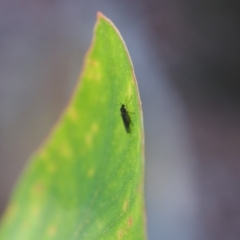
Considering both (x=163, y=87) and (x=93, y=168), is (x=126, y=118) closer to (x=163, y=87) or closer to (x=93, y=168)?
(x=93, y=168)

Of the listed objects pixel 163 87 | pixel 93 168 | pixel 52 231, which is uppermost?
pixel 163 87

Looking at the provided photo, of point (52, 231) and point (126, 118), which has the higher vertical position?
point (126, 118)

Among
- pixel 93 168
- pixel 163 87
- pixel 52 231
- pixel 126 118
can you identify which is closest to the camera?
pixel 126 118

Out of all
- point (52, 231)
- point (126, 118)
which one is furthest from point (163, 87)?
point (126, 118)

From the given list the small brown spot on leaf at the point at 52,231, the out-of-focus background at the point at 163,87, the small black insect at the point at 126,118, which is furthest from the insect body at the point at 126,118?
the out-of-focus background at the point at 163,87

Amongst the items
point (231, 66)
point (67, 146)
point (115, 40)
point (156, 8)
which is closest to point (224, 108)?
point (231, 66)

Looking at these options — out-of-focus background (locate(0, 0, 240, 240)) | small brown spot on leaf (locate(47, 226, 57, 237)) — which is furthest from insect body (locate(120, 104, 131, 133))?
out-of-focus background (locate(0, 0, 240, 240))

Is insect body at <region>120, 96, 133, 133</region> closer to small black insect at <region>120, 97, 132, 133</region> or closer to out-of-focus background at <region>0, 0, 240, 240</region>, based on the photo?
small black insect at <region>120, 97, 132, 133</region>
